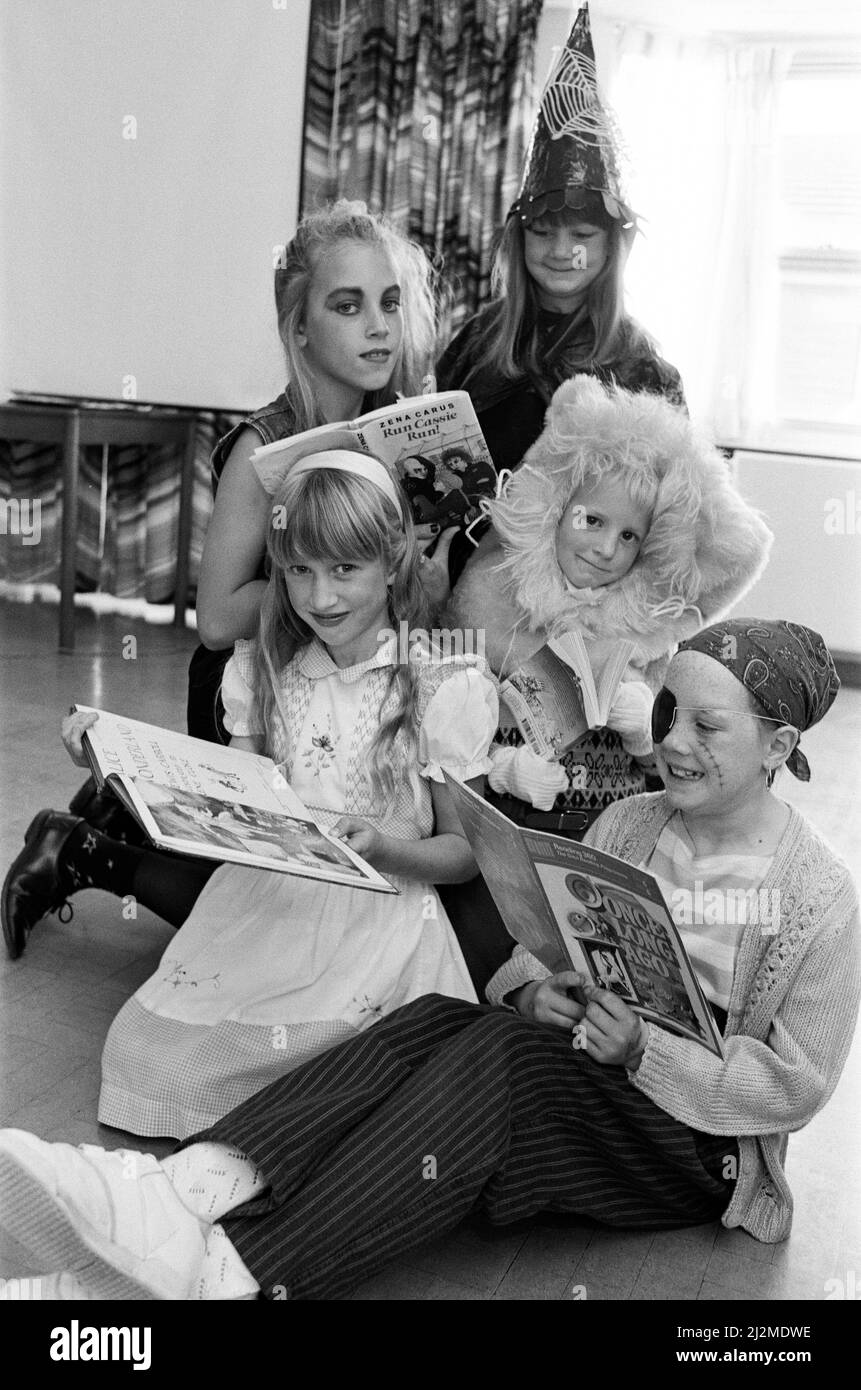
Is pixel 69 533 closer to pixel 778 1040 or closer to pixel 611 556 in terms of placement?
pixel 611 556

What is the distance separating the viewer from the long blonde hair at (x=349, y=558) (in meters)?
1.60

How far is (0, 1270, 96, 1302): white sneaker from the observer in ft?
3.75

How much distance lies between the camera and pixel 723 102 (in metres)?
4.56

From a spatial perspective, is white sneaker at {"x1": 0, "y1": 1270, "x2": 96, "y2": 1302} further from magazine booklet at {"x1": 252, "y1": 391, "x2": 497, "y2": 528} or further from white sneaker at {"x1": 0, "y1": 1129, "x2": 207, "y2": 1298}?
magazine booklet at {"x1": 252, "y1": 391, "x2": 497, "y2": 528}


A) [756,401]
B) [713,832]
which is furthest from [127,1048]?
[756,401]

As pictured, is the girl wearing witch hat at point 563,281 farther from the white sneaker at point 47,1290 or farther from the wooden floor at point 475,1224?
the white sneaker at point 47,1290

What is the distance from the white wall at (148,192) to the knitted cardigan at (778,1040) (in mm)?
3307

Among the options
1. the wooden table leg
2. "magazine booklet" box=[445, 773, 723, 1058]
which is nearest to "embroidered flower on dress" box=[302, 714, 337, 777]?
"magazine booklet" box=[445, 773, 723, 1058]

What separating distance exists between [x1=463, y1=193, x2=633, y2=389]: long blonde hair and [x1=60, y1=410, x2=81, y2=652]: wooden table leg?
2.21m

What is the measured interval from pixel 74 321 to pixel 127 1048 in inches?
134

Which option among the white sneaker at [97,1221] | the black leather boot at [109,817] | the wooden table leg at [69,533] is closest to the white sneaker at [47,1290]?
the white sneaker at [97,1221]

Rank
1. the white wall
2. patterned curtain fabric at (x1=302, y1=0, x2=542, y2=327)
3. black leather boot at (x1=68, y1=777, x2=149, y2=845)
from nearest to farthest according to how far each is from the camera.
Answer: black leather boot at (x1=68, y1=777, x2=149, y2=845), the white wall, patterned curtain fabric at (x1=302, y1=0, x2=542, y2=327)

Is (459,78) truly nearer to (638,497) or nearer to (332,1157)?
(638,497)

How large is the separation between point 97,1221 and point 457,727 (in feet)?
2.41
